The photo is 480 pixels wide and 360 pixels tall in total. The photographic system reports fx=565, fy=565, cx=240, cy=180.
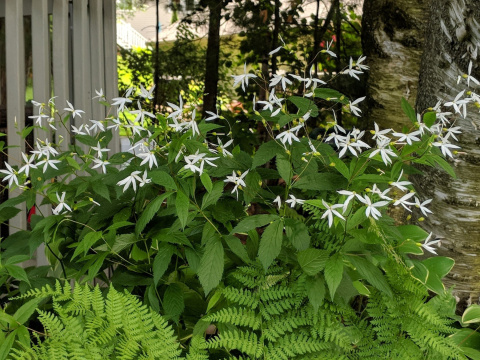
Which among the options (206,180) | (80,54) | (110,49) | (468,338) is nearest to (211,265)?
(206,180)

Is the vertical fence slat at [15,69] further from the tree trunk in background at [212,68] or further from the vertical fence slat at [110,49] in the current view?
the tree trunk in background at [212,68]

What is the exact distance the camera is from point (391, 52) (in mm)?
2727

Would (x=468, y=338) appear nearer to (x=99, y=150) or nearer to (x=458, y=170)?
(x=458, y=170)

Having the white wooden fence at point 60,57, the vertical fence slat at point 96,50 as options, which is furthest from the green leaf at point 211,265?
the vertical fence slat at point 96,50

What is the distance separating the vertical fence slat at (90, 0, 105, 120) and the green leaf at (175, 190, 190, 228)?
173 cm

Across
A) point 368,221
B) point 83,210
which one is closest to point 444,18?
point 368,221

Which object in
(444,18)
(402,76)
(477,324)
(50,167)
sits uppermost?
(444,18)

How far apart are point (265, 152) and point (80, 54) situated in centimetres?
166

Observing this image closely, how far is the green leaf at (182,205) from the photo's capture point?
117 cm

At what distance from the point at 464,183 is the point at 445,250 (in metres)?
0.22

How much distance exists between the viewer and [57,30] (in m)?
2.51

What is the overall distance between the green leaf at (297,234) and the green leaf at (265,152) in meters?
0.15

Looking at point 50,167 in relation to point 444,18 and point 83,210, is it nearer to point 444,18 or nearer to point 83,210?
point 83,210

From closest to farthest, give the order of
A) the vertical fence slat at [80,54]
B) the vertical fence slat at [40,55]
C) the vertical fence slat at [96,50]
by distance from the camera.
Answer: the vertical fence slat at [40,55]
the vertical fence slat at [80,54]
the vertical fence slat at [96,50]
